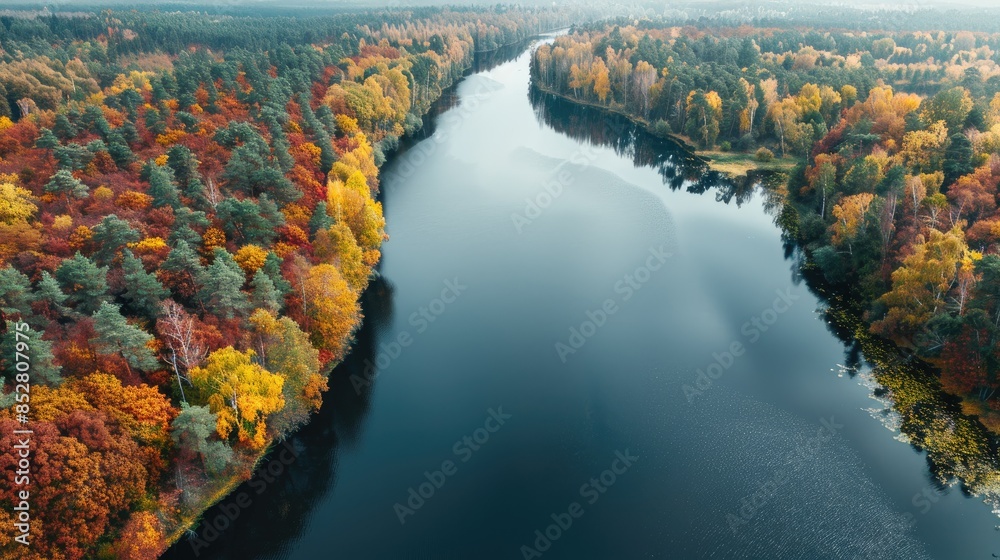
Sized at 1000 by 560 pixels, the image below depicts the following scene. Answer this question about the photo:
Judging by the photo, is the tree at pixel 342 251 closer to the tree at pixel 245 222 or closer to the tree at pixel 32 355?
the tree at pixel 245 222

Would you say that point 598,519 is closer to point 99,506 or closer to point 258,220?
point 99,506

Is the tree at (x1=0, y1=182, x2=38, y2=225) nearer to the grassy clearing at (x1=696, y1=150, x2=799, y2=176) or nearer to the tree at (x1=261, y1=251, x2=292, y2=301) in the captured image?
the tree at (x1=261, y1=251, x2=292, y2=301)

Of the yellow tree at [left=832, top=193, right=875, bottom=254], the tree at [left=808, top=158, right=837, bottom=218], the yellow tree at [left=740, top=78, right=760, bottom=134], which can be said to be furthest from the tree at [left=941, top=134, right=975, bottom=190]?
the yellow tree at [left=740, top=78, right=760, bottom=134]

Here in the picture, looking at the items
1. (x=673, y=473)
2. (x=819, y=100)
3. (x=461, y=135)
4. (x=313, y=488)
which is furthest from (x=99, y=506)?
(x=819, y=100)

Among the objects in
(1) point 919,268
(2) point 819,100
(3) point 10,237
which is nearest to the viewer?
(3) point 10,237

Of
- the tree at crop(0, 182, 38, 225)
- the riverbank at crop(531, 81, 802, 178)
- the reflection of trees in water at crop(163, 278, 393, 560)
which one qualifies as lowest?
the reflection of trees in water at crop(163, 278, 393, 560)

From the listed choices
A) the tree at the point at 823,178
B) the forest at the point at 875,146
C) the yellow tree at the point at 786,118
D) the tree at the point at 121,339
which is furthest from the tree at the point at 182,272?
the yellow tree at the point at 786,118
